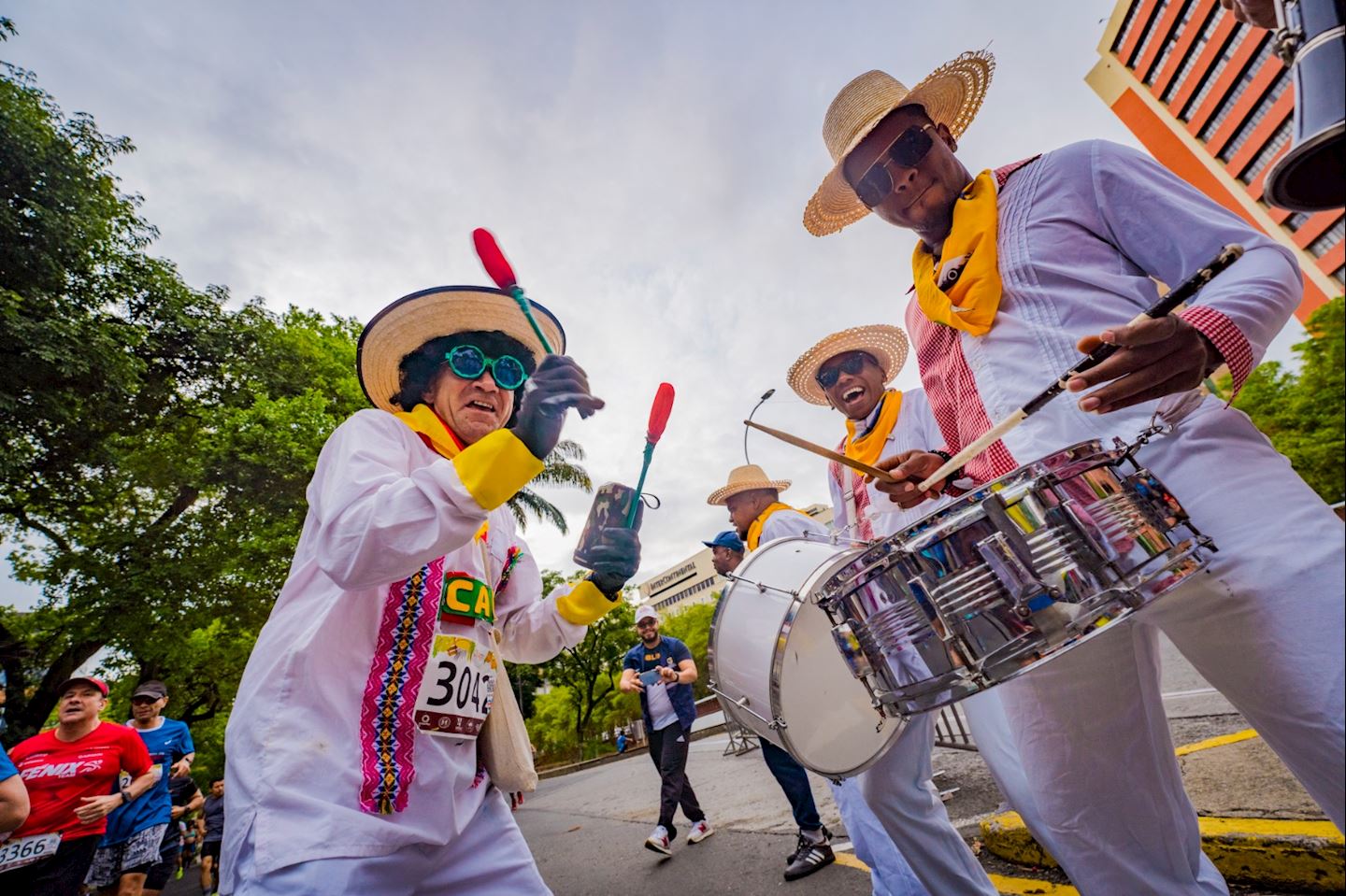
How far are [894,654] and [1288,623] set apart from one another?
0.70 metres

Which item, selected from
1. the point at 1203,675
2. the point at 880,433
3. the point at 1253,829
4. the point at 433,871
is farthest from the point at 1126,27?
the point at 433,871

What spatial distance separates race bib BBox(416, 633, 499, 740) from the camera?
163 centimetres

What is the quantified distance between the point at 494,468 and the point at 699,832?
518 centimetres

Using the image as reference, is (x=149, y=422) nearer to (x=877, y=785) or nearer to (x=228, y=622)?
(x=228, y=622)

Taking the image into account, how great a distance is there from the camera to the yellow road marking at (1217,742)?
3490 mm

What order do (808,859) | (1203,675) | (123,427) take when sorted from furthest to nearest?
(123,427) < (808,859) < (1203,675)

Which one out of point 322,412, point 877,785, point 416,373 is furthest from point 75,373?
point 877,785

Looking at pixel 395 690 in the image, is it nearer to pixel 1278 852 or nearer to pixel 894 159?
pixel 894 159

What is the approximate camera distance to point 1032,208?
1649mm

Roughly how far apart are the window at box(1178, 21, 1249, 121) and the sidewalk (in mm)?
32752

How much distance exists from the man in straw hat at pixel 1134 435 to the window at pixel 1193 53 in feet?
113

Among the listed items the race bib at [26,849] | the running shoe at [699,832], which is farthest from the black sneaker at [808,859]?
the race bib at [26,849]

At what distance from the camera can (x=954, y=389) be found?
78.5 inches

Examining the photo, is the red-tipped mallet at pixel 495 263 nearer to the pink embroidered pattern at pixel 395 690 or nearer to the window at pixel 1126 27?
the pink embroidered pattern at pixel 395 690
